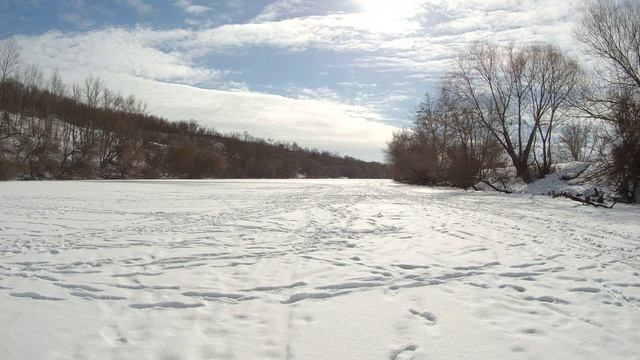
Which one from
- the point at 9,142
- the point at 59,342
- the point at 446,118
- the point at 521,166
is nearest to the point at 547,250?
the point at 59,342

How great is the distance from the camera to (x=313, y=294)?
5324 millimetres

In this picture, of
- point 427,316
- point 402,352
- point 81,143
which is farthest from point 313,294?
point 81,143

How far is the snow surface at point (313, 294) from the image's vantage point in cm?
381

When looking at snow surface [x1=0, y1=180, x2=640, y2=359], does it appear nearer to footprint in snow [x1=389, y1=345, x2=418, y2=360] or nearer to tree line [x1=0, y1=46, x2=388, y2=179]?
footprint in snow [x1=389, y1=345, x2=418, y2=360]

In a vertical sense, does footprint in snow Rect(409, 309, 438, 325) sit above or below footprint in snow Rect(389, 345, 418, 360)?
above

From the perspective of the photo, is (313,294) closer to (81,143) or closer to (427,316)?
(427,316)

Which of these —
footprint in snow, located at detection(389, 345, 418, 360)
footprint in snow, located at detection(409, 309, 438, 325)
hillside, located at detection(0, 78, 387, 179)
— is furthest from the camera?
hillside, located at detection(0, 78, 387, 179)

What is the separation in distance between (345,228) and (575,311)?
658 cm

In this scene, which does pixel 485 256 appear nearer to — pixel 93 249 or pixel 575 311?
pixel 575 311

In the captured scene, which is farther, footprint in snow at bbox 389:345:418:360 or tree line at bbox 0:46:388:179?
tree line at bbox 0:46:388:179

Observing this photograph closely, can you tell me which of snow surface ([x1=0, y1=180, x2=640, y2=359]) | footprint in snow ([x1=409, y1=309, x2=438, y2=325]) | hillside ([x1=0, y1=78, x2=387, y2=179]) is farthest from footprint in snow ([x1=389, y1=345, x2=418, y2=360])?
hillside ([x1=0, y1=78, x2=387, y2=179])

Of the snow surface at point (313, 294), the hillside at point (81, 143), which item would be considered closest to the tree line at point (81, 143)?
the hillside at point (81, 143)

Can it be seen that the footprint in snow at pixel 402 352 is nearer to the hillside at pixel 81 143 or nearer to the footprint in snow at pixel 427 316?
the footprint in snow at pixel 427 316

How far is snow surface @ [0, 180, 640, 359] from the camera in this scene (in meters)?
3.81
